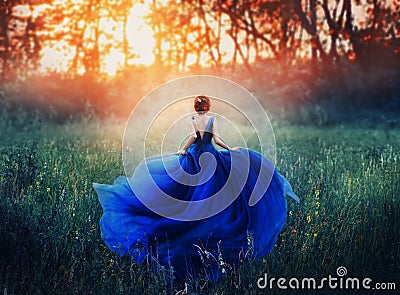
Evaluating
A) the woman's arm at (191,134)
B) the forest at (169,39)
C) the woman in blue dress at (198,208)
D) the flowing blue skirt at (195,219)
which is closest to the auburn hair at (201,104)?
the woman in blue dress at (198,208)

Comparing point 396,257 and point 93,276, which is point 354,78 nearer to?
point 396,257

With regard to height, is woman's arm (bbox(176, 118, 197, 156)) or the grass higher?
woman's arm (bbox(176, 118, 197, 156))

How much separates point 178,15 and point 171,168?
1914 cm

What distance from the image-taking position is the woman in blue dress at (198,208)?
3.98 meters

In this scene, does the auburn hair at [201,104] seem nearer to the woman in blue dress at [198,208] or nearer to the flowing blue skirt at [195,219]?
the woman in blue dress at [198,208]

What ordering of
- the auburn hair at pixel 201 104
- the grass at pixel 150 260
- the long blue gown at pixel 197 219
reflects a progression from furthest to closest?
1. the auburn hair at pixel 201 104
2. the long blue gown at pixel 197 219
3. the grass at pixel 150 260

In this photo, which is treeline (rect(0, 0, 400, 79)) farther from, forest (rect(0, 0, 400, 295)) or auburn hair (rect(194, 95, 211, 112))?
auburn hair (rect(194, 95, 211, 112))

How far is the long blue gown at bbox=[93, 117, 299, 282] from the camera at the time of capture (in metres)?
3.97

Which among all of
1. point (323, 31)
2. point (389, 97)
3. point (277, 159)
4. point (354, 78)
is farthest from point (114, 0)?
point (277, 159)
